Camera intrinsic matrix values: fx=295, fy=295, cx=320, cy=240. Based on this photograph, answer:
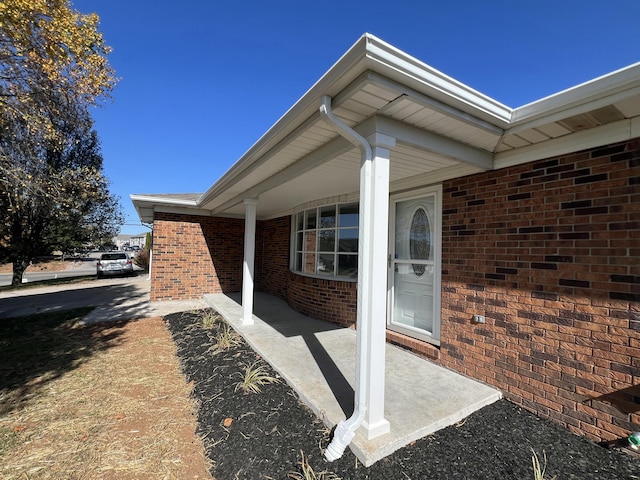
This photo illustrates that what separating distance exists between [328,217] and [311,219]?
0.82 m

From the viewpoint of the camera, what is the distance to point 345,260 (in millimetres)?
6250

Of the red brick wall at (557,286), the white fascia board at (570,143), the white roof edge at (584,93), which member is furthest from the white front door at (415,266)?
the white roof edge at (584,93)

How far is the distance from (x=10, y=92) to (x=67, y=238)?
15078mm

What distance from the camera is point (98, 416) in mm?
3119

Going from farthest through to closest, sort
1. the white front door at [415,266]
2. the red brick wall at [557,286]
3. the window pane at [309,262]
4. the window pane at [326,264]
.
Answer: the window pane at [309,262], the window pane at [326,264], the white front door at [415,266], the red brick wall at [557,286]

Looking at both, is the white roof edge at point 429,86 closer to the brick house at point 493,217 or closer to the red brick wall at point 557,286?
the brick house at point 493,217

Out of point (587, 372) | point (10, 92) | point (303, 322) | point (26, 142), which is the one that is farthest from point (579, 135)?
point (26, 142)

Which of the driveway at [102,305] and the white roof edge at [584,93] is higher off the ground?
the white roof edge at [584,93]

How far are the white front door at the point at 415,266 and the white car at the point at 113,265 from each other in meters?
18.8

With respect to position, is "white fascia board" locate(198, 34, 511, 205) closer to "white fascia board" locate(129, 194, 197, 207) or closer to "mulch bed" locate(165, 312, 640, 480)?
"mulch bed" locate(165, 312, 640, 480)

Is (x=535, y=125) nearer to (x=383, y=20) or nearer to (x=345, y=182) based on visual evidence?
(x=345, y=182)

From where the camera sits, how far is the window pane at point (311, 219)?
7.41 meters

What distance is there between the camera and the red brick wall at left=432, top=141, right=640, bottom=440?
2.51 metres

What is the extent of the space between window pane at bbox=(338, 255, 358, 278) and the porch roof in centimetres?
239
